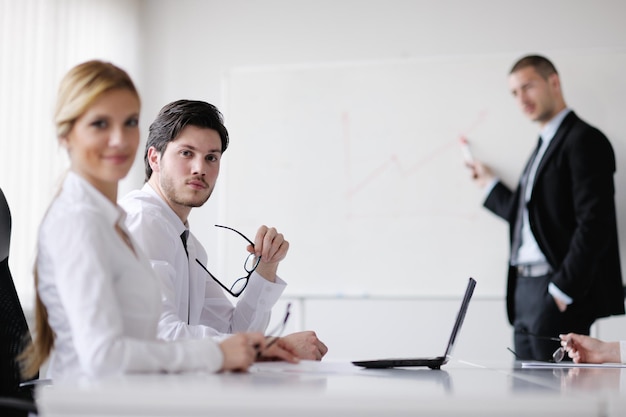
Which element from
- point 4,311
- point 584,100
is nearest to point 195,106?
point 4,311

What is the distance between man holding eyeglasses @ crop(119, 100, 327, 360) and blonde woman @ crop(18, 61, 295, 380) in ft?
1.91

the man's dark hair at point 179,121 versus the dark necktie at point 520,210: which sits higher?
the man's dark hair at point 179,121

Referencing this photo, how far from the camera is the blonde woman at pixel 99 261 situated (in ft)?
3.95

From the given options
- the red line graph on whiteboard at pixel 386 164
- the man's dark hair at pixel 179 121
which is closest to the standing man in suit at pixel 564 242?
the red line graph on whiteboard at pixel 386 164

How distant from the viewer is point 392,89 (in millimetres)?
3986

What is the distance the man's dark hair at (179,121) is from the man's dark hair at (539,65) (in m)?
1.91

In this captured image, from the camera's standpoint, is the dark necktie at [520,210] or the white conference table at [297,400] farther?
the dark necktie at [520,210]

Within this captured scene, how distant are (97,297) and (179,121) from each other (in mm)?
973

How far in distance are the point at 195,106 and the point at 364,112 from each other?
1.97 meters

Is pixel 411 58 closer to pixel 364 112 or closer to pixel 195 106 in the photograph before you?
pixel 364 112

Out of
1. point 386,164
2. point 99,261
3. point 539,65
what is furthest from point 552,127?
point 99,261

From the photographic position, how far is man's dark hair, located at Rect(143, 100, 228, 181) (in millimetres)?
2104

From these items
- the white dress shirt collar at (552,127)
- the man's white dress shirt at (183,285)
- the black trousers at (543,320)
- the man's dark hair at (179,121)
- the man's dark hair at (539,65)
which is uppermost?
the man's dark hair at (539,65)

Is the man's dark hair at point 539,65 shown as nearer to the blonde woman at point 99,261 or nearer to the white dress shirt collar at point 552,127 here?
the white dress shirt collar at point 552,127
